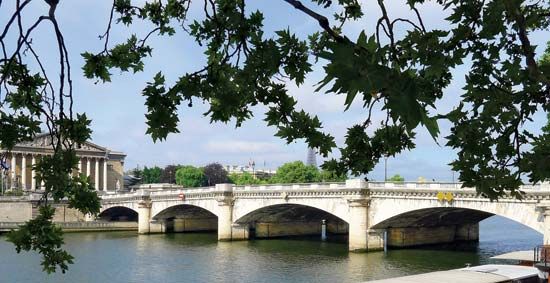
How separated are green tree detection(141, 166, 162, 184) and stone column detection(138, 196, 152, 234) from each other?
272 feet

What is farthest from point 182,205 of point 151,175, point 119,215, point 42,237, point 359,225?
point 151,175

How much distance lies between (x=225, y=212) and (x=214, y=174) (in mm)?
82099

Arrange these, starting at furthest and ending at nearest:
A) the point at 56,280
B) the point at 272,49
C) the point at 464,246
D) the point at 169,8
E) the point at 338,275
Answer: the point at 464,246 < the point at 338,275 < the point at 56,280 < the point at 169,8 < the point at 272,49

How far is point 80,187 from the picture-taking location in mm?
6547

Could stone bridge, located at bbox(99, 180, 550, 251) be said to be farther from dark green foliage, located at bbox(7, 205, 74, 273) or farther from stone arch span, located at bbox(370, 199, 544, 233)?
dark green foliage, located at bbox(7, 205, 74, 273)

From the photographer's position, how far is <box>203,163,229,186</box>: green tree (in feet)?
477

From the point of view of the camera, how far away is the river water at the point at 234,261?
39.2m

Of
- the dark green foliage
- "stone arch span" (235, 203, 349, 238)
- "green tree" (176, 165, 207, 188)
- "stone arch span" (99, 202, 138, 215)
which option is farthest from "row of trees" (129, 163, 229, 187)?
the dark green foliage

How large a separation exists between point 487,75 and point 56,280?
34718 mm

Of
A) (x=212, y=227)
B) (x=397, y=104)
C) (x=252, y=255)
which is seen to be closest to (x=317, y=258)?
(x=252, y=255)

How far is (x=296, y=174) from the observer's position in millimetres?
108312

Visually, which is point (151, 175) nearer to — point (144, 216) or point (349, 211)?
point (144, 216)

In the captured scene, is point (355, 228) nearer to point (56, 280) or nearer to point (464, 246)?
point (464, 246)

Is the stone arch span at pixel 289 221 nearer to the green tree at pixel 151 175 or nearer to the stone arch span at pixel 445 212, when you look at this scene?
the stone arch span at pixel 445 212
